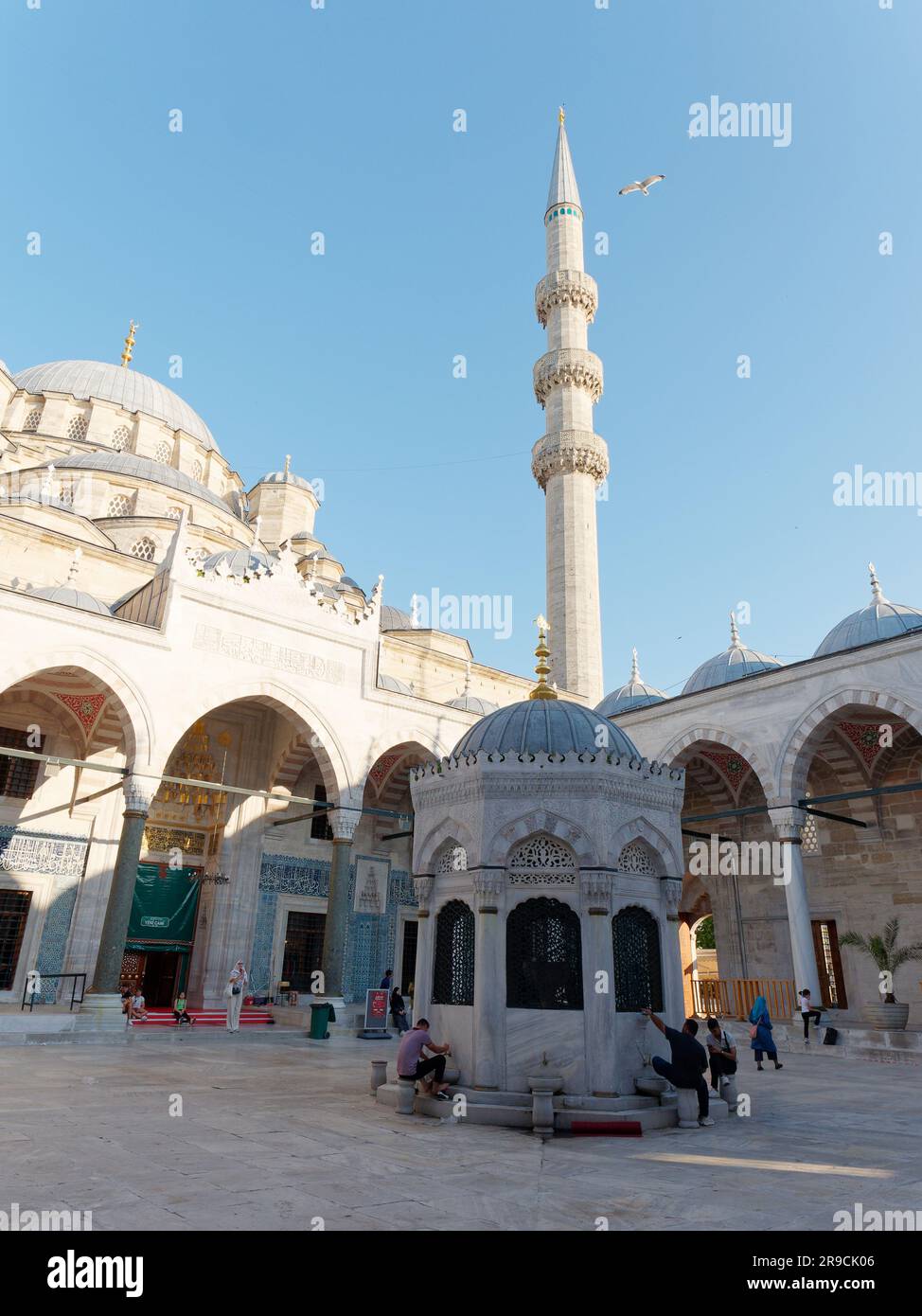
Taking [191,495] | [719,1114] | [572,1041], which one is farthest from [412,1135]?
[191,495]

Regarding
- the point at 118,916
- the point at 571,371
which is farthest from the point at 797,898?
the point at 571,371

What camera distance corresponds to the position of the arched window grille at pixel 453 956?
6.72 m

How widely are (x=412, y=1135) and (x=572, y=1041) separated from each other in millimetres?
1378

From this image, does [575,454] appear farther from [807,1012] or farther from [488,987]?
[488,987]

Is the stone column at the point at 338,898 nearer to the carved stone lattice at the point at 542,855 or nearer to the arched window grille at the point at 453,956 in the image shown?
the arched window grille at the point at 453,956

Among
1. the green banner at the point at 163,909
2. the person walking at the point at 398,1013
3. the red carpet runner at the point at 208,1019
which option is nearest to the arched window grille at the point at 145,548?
the green banner at the point at 163,909

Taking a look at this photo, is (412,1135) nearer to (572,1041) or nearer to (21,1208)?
(572,1041)

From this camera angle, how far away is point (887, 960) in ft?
45.8

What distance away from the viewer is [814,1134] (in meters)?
5.81

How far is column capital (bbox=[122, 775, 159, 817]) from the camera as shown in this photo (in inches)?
512

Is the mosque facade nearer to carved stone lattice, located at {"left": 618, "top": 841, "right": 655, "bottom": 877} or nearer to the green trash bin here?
the green trash bin

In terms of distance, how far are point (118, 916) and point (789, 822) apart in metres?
11.1

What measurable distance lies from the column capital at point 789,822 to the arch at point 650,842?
27.1 ft

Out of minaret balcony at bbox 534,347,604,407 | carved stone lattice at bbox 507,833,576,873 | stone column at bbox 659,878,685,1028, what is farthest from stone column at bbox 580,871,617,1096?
minaret balcony at bbox 534,347,604,407
